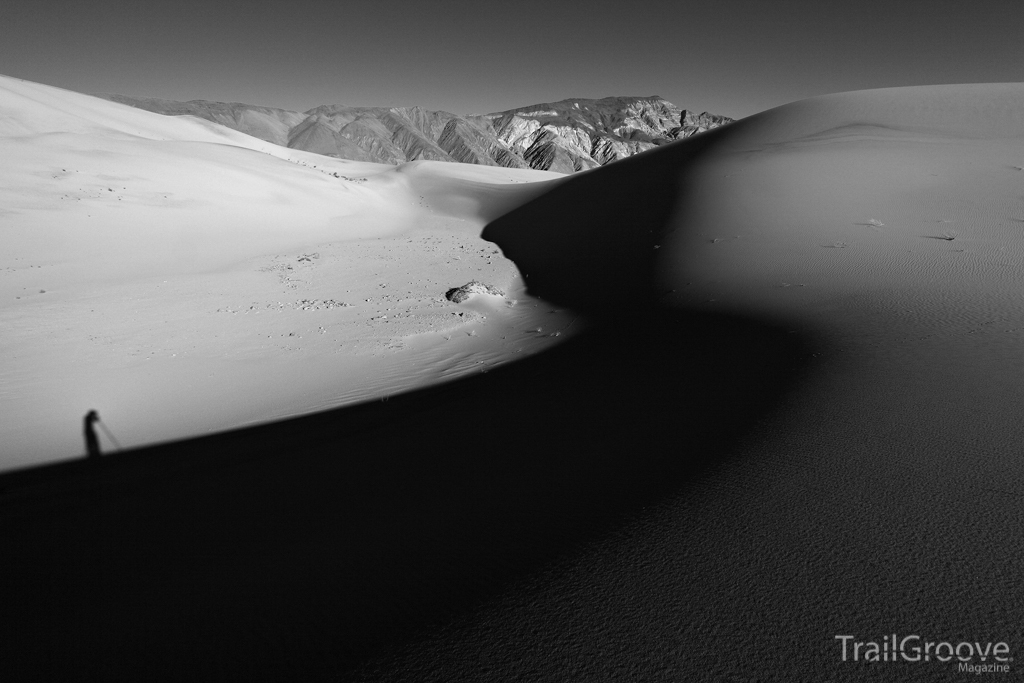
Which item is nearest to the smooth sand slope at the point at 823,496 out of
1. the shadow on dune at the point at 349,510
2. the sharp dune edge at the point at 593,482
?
the sharp dune edge at the point at 593,482

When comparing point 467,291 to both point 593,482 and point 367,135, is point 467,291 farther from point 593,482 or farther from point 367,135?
point 367,135

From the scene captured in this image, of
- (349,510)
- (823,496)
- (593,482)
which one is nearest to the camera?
(823,496)

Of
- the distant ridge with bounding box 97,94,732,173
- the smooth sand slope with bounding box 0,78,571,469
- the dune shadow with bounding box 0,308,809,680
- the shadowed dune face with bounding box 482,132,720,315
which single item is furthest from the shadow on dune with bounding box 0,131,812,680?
the distant ridge with bounding box 97,94,732,173

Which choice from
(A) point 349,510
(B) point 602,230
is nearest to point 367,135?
(B) point 602,230

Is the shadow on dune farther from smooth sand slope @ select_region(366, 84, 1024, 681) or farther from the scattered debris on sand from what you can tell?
the scattered debris on sand

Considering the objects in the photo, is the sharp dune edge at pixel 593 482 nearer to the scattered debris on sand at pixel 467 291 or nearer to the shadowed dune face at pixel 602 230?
the shadowed dune face at pixel 602 230
